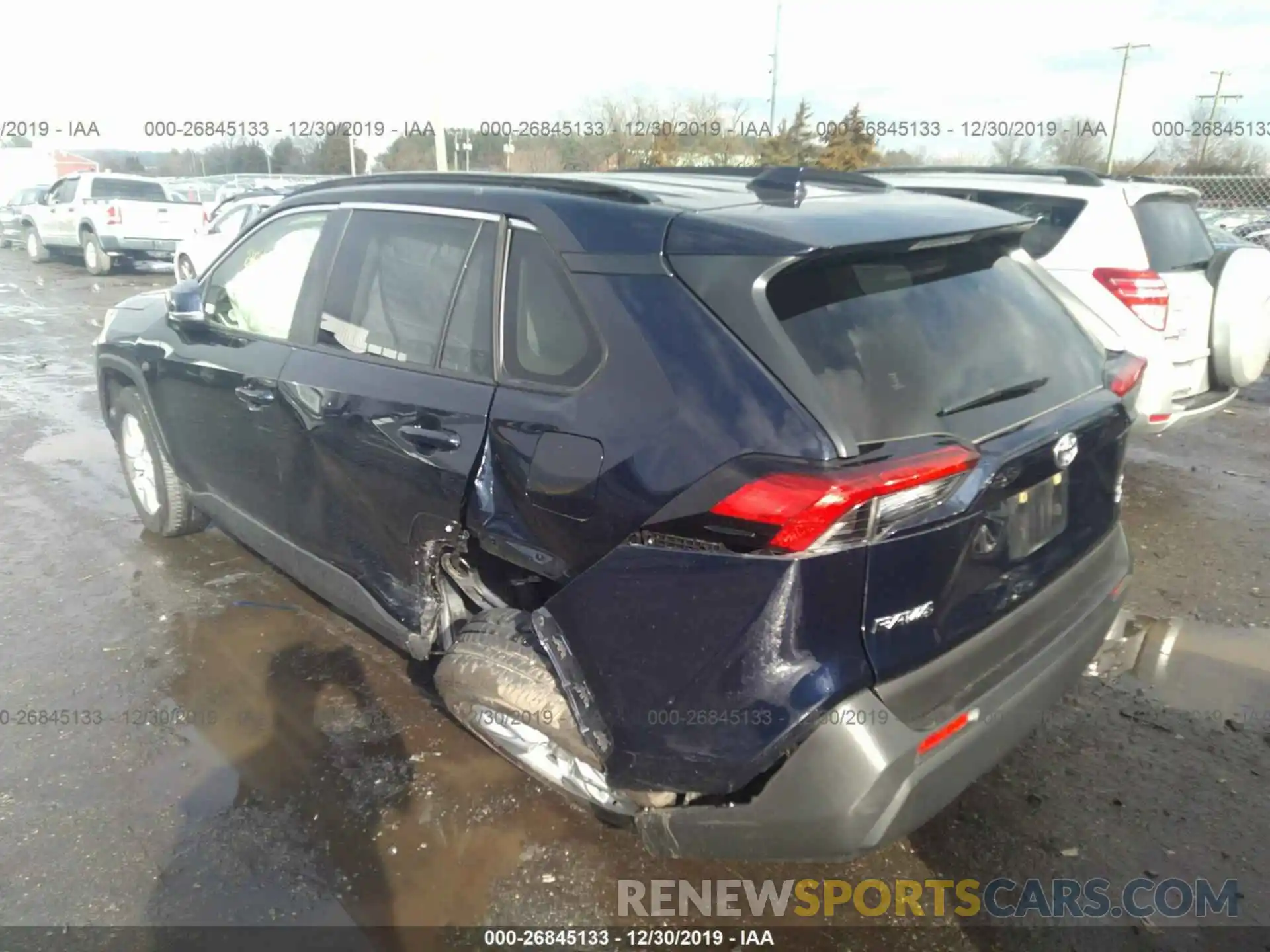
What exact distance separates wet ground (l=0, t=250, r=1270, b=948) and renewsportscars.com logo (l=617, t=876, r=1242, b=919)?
4 centimetres

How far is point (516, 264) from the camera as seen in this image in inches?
107

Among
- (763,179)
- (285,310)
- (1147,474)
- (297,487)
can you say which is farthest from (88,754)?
(1147,474)

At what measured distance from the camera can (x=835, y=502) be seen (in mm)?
1953

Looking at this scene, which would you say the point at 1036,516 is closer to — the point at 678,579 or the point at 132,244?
the point at 678,579

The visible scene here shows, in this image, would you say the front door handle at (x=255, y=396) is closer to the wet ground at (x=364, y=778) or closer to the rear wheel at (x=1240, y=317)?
the wet ground at (x=364, y=778)

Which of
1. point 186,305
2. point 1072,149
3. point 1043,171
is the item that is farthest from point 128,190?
point 1072,149

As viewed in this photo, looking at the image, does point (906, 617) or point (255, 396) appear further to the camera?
point (255, 396)

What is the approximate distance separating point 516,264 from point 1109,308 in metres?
4.02

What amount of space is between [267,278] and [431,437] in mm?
1627

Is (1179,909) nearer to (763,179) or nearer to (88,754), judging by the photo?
(763,179)

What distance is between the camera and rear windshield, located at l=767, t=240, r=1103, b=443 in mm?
2170

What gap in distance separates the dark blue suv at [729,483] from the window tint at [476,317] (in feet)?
0.05

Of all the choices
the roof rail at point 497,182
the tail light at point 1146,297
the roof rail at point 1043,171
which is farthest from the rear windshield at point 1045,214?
the roof rail at point 497,182

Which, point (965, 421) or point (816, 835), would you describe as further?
point (965, 421)
